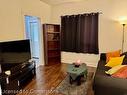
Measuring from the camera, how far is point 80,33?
5.31 m

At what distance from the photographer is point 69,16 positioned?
5.41 m

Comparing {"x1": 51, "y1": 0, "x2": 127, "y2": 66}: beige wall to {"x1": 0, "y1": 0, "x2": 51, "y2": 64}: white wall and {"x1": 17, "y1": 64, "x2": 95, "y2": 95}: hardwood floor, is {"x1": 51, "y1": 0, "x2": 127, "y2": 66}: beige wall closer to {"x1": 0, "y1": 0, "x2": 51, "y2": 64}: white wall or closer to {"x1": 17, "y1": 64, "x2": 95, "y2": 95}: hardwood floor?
{"x1": 0, "y1": 0, "x2": 51, "y2": 64}: white wall

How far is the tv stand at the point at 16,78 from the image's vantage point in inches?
103

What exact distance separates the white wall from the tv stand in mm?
861

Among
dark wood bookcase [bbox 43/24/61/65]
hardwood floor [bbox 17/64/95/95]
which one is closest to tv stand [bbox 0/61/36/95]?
hardwood floor [bbox 17/64/95/95]

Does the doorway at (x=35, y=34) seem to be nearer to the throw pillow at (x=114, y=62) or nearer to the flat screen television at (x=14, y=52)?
the flat screen television at (x=14, y=52)

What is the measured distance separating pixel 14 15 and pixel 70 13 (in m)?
2.41

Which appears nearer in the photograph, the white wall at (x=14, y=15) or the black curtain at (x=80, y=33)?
the white wall at (x=14, y=15)

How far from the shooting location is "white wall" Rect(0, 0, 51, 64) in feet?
11.0

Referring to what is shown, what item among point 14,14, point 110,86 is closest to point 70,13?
point 14,14

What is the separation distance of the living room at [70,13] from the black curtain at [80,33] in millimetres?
169

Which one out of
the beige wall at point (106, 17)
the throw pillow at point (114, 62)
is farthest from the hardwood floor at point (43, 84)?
the beige wall at point (106, 17)

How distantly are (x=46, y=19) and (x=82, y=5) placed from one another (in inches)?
60.5

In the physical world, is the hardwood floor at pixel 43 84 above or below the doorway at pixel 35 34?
below
